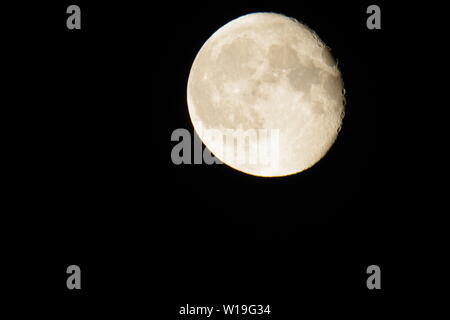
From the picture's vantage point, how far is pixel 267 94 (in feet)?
16.2

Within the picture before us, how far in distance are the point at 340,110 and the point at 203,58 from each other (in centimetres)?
173

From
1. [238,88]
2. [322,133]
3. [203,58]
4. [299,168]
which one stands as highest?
[203,58]

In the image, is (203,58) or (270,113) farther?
(203,58)

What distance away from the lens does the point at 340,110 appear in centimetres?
536

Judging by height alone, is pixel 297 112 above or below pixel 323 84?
below

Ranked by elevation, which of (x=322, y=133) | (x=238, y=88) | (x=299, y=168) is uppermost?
(x=238, y=88)

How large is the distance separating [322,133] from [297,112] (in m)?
0.48

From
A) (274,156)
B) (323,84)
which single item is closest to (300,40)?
(323,84)

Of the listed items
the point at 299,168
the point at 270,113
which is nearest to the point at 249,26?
the point at 270,113

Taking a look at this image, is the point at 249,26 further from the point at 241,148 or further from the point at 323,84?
the point at 241,148

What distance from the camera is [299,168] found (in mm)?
Answer: 5543

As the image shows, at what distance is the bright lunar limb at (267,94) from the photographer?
4.95 m

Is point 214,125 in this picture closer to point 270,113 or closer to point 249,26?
point 270,113

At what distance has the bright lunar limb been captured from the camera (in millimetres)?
4949
